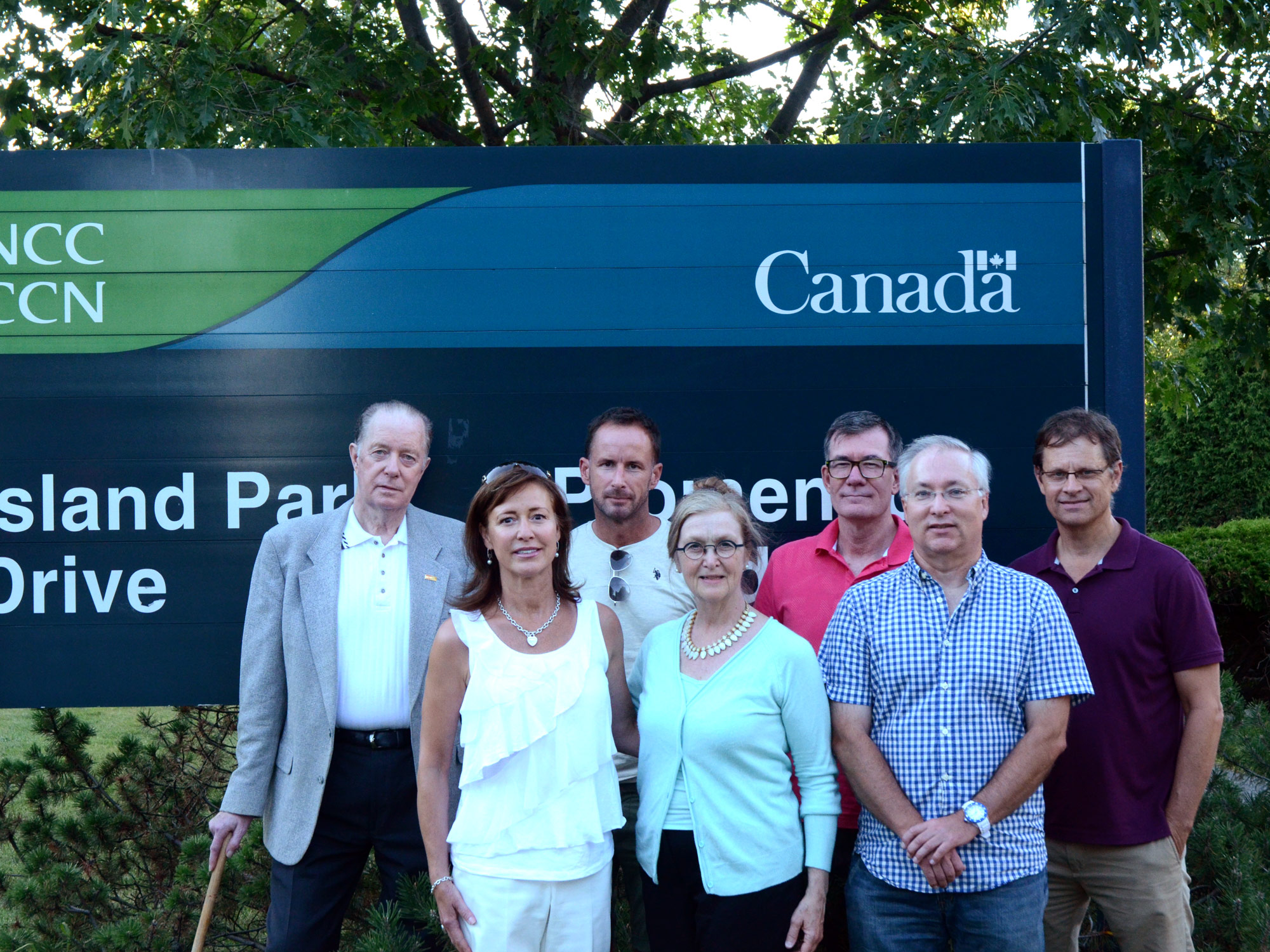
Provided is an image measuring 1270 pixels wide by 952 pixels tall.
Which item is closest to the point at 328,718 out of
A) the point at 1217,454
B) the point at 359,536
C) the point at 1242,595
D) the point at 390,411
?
the point at 359,536

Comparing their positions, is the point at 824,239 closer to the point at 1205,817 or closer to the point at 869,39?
the point at 1205,817

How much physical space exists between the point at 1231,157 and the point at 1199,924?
388 cm

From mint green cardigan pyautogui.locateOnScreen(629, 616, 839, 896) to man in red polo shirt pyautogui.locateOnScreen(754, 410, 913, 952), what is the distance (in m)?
0.41

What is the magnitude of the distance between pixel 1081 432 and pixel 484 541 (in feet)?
4.33

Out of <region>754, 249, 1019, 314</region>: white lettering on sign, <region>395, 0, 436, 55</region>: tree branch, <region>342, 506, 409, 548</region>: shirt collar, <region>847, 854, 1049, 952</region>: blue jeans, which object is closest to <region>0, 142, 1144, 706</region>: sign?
<region>754, 249, 1019, 314</region>: white lettering on sign

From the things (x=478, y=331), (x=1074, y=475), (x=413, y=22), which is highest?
(x=413, y=22)

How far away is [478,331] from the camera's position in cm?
330

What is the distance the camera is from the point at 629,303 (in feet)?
10.9

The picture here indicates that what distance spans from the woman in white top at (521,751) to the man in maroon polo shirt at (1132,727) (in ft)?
3.30

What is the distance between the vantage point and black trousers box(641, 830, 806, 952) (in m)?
2.06

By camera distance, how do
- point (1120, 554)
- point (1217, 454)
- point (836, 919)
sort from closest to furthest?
point (1120, 554) < point (836, 919) < point (1217, 454)

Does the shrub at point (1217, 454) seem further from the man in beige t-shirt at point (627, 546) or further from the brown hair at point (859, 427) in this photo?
the man in beige t-shirt at point (627, 546)

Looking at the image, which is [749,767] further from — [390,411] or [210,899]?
[210,899]

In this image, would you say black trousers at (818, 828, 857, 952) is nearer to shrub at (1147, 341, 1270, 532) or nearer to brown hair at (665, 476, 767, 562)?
brown hair at (665, 476, 767, 562)
